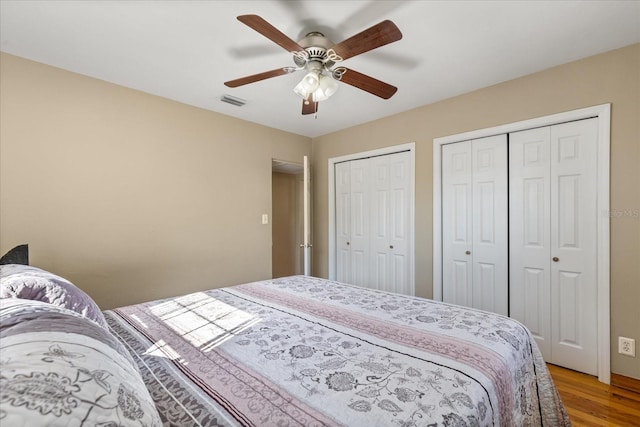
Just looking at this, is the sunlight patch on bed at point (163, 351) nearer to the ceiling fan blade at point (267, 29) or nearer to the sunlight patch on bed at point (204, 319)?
the sunlight patch on bed at point (204, 319)

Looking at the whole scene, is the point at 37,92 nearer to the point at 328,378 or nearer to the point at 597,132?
the point at 328,378

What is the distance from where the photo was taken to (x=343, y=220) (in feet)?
13.0

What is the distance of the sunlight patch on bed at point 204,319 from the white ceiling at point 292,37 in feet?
5.74

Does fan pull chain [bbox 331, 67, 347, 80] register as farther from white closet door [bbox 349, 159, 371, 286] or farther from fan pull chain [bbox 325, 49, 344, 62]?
white closet door [bbox 349, 159, 371, 286]

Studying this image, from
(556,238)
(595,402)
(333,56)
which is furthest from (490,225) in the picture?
(333,56)

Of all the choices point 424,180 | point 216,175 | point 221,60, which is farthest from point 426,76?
point 216,175

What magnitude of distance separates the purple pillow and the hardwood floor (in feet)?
8.67

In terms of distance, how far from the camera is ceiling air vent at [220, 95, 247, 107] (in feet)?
9.19

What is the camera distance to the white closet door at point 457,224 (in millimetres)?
2809

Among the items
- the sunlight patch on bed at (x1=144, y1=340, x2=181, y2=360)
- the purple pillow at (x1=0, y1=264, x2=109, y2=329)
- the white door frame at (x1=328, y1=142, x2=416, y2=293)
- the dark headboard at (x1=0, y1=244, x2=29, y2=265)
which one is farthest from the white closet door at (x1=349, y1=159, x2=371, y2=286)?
the dark headboard at (x1=0, y1=244, x2=29, y2=265)

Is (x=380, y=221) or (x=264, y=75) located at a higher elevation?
(x=264, y=75)

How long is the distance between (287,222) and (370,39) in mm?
3655

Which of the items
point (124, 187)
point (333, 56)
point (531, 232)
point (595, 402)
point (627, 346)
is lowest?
point (595, 402)

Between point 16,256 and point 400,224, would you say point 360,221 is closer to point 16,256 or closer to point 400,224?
point 400,224
